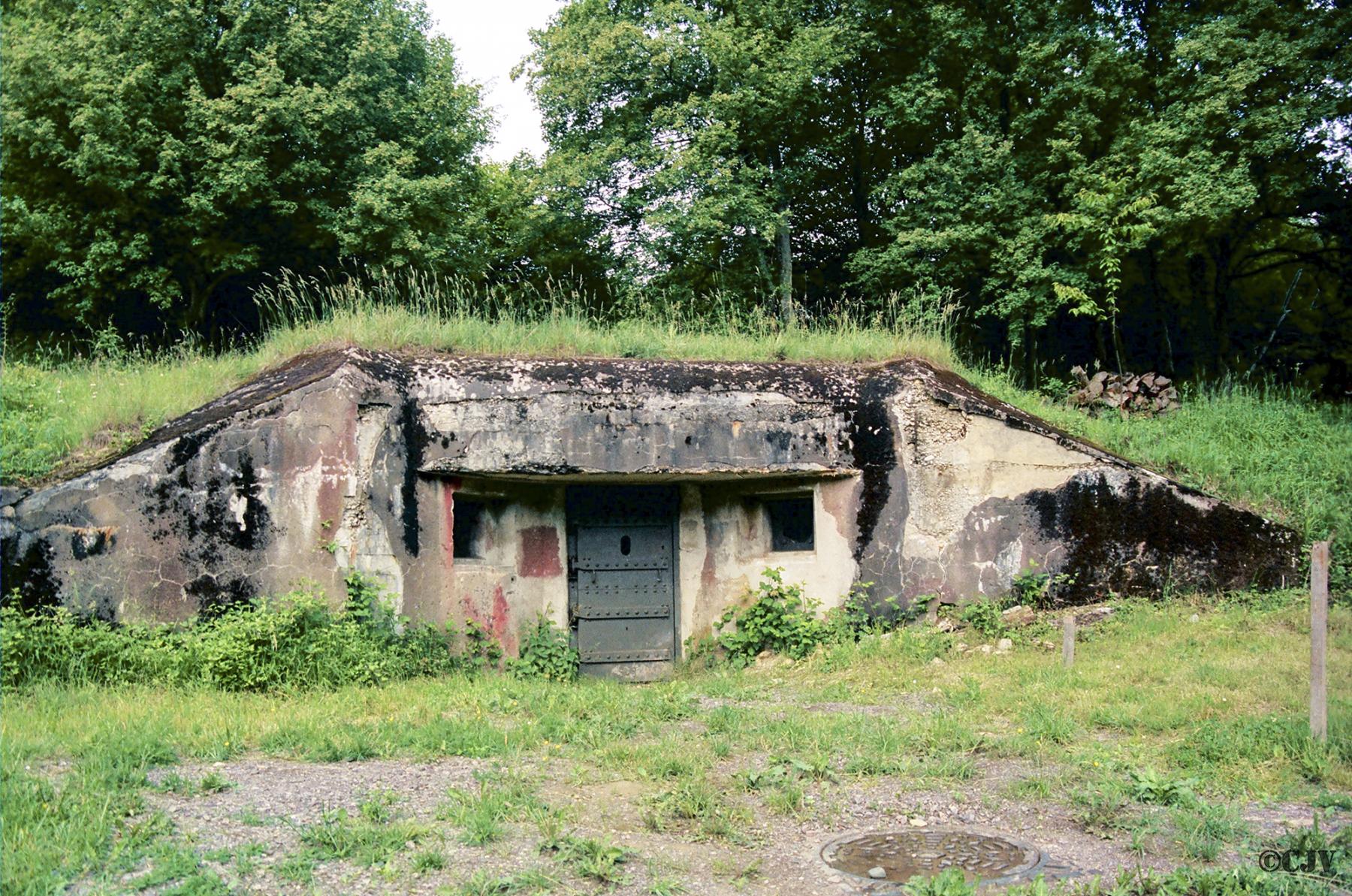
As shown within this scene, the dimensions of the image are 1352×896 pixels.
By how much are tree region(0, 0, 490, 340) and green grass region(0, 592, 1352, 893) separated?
10.3 metres

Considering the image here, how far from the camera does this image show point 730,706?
25.5ft

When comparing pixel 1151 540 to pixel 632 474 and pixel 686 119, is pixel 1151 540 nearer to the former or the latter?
pixel 632 474

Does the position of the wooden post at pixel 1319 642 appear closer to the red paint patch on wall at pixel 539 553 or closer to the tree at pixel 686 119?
the red paint patch on wall at pixel 539 553

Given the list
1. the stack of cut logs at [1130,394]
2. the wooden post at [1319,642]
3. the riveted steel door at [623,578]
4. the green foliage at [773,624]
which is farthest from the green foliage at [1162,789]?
the stack of cut logs at [1130,394]

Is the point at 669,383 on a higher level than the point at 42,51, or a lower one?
lower

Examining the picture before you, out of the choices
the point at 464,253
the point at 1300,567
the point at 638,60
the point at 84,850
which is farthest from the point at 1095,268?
the point at 84,850

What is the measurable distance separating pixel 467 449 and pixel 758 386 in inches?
113

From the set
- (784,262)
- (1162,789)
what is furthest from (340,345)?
(784,262)

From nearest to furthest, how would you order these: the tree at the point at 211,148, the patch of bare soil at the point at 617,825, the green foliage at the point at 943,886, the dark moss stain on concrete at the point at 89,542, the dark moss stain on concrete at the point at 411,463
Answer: the green foliage at the point at 943,886, the patch of bare soil at the point at 617,825, the dark moss stain on concrete at the point at 89,542, the dark moss stain on concrete at the point at 411,463, the tree at the point at 211,148

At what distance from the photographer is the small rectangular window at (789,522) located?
420 inches

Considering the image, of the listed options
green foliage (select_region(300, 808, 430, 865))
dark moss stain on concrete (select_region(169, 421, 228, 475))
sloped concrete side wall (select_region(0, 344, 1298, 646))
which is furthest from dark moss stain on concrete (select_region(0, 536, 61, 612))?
green foliage (select_region(300, 808, 430, 865))

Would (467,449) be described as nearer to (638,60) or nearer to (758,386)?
(758,386)

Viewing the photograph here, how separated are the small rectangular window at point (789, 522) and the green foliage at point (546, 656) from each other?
7.60 ft

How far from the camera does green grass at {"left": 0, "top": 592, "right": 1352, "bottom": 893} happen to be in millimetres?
4898
